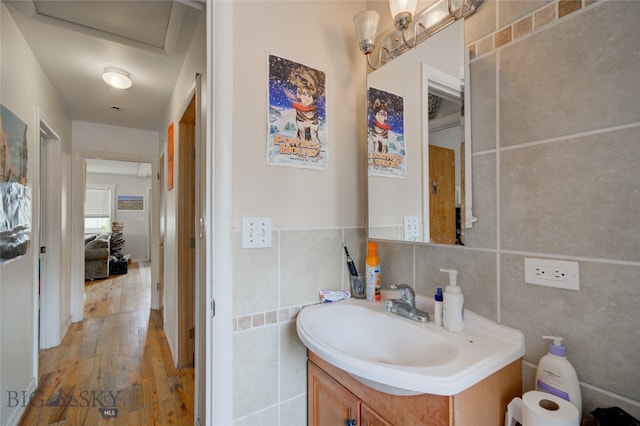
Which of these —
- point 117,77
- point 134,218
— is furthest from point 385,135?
point 134,218

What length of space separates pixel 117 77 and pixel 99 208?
22.6 ft

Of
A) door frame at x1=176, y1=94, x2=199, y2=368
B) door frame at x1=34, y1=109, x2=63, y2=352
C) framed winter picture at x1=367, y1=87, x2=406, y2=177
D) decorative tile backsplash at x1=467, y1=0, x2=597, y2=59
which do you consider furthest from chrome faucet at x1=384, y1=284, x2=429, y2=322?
door frame at x1=34, y1=109, x2=63, y2=352

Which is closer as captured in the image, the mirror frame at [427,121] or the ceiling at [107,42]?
the mirror frame at [427,121]

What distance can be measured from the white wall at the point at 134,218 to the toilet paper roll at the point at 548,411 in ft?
29.8

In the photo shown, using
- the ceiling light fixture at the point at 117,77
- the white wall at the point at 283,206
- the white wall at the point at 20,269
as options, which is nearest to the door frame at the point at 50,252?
the white wall at the point at 20,269

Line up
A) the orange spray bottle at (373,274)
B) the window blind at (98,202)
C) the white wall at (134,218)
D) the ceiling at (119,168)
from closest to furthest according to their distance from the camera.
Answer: the orange spray bottle at (373,274)
the ceiling at (119,168)
the window blind at (98,202)
the white wall at (134,218)

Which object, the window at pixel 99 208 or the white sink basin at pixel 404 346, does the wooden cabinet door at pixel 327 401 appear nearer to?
the white sink basin at pixel 404 346

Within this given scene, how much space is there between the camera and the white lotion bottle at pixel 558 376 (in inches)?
27.0

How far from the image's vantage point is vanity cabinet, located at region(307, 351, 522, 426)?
68 cm

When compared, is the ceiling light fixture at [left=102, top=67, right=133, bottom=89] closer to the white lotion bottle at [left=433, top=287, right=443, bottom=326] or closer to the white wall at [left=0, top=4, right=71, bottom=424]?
the white wall at [left=0, top=4, right=71, bottom=424]

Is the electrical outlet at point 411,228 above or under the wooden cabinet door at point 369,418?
above

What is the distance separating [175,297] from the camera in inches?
93.6

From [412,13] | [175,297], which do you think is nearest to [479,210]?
[412,13]

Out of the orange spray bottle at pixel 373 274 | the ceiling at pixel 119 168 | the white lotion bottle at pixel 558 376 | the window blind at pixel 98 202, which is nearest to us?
the white lotion bottle at pixel 558 376
